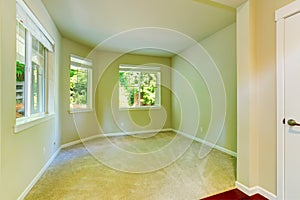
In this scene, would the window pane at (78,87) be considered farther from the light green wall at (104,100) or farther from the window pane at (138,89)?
the window pane at (138,89)

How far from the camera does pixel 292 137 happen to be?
1692 mm

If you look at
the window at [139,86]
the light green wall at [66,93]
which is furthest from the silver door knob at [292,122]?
the window at [139,86]

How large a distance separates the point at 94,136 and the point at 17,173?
309 centimetres

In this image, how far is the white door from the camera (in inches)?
64.8

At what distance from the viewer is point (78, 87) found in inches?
181

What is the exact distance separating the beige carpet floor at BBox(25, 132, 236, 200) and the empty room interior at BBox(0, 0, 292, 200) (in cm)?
2

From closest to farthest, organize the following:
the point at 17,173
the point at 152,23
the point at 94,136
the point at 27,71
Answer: the point at 17,173
the point at 27,71
the point at 152,23
the point at 94,136

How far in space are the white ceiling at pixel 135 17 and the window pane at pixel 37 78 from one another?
701 millimetres

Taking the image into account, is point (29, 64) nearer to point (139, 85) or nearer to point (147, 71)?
point (139, 85)

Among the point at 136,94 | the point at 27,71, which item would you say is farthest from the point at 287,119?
the point at 136,94

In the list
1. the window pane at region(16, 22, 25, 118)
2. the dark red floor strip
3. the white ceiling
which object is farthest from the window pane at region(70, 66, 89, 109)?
the dark red floor strip

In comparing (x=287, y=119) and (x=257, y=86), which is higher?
(x=257, y=86)

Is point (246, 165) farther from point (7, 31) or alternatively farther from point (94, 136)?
point (94, 136)

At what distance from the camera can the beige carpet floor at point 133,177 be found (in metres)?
2.05
